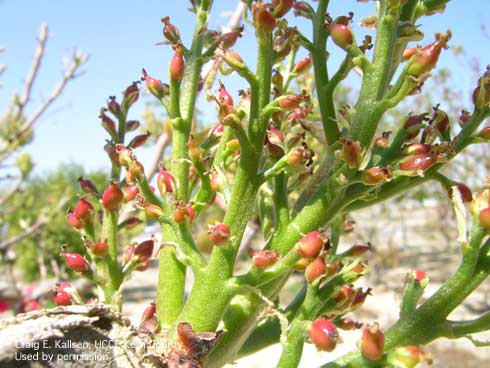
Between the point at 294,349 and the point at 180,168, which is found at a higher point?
the point at 180,168

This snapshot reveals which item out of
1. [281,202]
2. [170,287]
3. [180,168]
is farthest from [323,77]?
[170,287]

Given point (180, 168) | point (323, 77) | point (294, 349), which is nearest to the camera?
point (294, 349)

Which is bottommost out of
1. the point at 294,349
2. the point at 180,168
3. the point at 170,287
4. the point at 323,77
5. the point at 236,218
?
the point at 294,349

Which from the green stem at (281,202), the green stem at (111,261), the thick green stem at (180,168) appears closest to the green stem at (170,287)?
the thick green stem at (180,168)

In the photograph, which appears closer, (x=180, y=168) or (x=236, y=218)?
(x=236, y=218)

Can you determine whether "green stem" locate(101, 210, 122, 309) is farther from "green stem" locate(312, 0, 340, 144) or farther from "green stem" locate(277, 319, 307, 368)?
"green stem" locate(312, 0, 340, 144)

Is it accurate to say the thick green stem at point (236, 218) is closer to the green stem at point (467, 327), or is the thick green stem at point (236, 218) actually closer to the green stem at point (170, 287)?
the green stem at point (170, 287)

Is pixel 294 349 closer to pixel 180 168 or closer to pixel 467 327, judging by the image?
pixel 467 327

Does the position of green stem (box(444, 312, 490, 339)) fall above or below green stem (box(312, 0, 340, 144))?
below

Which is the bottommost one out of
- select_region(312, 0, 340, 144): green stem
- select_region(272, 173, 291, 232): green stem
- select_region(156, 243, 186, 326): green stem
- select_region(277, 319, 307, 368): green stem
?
select_region(277, 319, 307, 368): green stem

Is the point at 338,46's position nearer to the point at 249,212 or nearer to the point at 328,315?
Answer: the point at 249,212

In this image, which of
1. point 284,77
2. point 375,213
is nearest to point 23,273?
point 375,213

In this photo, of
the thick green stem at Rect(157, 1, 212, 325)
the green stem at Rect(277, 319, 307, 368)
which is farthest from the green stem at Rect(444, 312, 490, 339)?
the thick green stem at Rect(157, 1, 212, 325)
